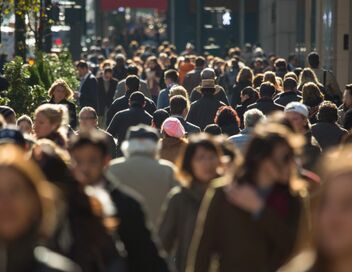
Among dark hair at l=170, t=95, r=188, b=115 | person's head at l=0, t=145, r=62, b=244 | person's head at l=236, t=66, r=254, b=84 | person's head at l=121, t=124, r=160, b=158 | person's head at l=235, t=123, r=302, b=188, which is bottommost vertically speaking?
person's head at l=236, t=66, r=254, b=84

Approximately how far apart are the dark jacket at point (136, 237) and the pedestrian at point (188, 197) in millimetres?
1660

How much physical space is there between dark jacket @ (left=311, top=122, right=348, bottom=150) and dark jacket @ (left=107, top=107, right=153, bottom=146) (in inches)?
130

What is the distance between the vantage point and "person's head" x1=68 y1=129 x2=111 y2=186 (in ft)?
23.9

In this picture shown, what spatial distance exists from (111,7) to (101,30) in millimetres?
10014

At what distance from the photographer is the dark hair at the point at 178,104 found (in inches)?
657

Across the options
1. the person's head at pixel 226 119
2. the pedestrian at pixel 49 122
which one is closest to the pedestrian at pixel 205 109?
the person's head at pixel 226 119

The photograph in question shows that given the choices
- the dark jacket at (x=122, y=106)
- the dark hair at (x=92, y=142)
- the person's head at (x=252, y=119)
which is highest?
the dark hair at (x=92, y=142)

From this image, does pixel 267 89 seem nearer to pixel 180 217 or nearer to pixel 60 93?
pixel 60 93

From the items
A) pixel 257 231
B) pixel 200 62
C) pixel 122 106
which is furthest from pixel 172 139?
pixel 200 62

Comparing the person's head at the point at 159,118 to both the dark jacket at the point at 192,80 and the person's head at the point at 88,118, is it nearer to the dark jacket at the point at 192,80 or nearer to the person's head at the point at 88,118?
the person's head at the point at 88,118

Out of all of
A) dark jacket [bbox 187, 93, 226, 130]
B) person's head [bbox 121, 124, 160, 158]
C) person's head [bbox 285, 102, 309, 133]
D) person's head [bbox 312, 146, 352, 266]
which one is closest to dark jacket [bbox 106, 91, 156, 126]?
dark jacket [bbox 187, 93, 226, 130]

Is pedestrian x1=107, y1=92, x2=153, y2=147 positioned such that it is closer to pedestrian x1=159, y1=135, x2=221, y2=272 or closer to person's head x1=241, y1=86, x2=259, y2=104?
person's head x1=241, y1=86, x2=259, y2=104

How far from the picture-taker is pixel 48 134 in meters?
11.6

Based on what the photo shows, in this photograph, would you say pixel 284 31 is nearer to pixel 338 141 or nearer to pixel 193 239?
pixel 338 141
